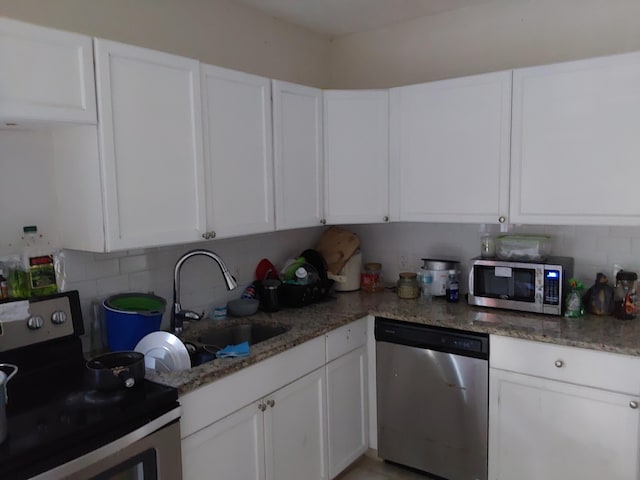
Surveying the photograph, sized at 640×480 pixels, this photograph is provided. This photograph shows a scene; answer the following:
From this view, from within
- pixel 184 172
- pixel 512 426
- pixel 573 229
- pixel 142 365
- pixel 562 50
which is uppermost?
pixel 562 50

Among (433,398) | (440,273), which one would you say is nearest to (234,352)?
(433,398)

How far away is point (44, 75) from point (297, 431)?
1818mm

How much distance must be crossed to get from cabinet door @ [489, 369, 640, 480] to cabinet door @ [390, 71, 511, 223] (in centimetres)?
87

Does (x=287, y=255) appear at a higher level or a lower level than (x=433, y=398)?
higher

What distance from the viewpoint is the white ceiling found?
2.82m

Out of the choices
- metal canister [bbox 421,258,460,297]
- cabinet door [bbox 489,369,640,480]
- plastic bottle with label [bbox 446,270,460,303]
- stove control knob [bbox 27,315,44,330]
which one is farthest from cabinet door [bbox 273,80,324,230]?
cabinet door [bbox 489,369,640,480]

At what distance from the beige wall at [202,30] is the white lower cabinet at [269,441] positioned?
5.67 feet

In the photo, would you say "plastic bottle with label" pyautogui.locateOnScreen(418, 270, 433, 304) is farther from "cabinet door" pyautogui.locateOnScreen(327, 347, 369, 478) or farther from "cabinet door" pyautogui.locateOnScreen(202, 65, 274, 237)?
"cabinet door" pyautogui.locateOnScreen(202, 65, 274, 237)

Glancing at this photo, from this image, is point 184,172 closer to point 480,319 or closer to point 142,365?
point 142,365

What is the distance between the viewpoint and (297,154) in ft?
9.09

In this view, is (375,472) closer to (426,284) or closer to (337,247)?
(426,284)

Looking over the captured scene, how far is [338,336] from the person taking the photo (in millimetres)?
2625

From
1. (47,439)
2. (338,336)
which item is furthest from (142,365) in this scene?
(338,336)

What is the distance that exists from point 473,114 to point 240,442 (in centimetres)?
198
